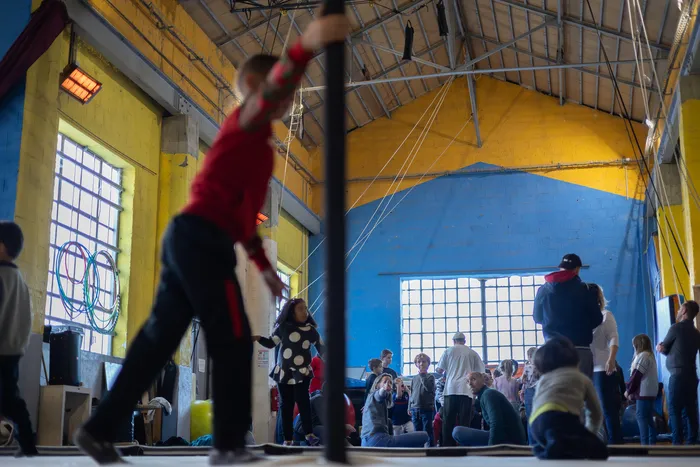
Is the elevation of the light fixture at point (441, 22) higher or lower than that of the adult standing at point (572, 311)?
higher

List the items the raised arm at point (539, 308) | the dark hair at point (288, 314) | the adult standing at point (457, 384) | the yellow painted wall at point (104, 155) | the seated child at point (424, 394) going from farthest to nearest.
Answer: the seated child at point (424, 394), the adult standing at point (457, 384), the yellow painted wall at point (104, 155), the dark hair at point (288, 314), the raised arm at point (539, 308)

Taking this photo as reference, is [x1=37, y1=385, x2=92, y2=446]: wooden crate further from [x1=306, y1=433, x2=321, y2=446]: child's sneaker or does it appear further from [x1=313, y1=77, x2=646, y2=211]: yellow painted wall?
[x1=313, y1=77, x2=646, y2=211]: yellow painted wall

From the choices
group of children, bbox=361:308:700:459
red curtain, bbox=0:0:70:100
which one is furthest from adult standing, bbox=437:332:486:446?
red curtain, bbox=0:0:70:100

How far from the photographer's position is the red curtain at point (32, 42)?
679 centimetres

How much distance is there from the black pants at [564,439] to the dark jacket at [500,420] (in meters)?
2.05

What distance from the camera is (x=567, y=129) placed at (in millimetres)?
14219

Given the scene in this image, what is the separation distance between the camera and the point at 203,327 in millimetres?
1994

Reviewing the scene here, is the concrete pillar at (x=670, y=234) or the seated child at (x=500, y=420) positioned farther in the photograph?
the concrete pillar at (x=670, y=234)

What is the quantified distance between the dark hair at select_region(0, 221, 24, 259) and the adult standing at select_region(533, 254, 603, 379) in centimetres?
295

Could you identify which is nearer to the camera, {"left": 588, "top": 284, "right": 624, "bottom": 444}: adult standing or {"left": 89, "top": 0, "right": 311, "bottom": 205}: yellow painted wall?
{"left": 588, "top": 284, "right": 624, "bottom": 444}: adult standing

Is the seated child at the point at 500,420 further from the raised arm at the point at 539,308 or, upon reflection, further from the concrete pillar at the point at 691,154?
the concrete pillar at the point at 691,154

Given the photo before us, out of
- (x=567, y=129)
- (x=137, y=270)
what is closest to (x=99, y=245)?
(x=137, y=270)

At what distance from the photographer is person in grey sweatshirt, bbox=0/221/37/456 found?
3.79 meters

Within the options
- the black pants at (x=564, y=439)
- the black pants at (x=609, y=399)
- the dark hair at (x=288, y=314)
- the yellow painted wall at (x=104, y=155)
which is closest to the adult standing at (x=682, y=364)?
the black pants at (x=609, y=399)
